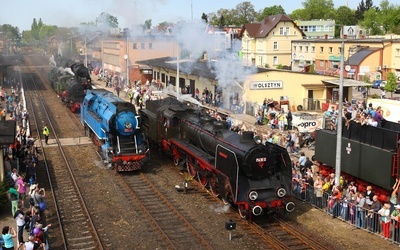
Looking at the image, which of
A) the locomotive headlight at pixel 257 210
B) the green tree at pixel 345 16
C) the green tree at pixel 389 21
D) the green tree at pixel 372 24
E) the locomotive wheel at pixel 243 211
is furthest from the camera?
the green tree at pixel 345 16

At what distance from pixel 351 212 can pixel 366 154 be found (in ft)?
10.9

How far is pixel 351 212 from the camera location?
16.3 metres

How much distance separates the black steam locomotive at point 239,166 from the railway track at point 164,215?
1.80m

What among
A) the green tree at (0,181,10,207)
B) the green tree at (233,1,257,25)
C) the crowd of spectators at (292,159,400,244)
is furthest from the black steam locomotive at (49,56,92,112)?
the green tree at (233,1,257,25)

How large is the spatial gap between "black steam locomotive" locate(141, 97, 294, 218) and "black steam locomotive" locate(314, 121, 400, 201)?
3.81 m

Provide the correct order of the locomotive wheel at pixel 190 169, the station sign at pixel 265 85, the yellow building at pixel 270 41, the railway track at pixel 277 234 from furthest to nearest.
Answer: the yellow building at pixel 270 41 → the station sign at pixel 265 85 → the locomotive wheel at pixel 190 169 → the railway track at pixel 277 234

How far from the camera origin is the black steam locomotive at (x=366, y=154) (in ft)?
57.7

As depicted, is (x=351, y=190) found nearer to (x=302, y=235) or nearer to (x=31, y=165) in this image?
(x=302, y=235)

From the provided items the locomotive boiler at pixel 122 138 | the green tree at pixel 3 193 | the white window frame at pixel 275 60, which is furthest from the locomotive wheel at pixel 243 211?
the white window frame at pixel 275 60

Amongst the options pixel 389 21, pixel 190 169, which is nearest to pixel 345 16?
pixel 389 21

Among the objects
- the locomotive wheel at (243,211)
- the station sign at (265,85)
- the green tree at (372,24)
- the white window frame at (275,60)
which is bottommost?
the locomotive wheel at (243,211)

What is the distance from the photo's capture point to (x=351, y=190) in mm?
17234

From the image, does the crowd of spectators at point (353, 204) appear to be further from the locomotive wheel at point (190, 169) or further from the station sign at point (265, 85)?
the station sign at point (265, 85)

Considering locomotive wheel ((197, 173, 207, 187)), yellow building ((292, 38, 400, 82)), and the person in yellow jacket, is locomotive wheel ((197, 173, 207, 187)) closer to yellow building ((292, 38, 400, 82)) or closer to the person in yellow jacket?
the person in yellow jacket
